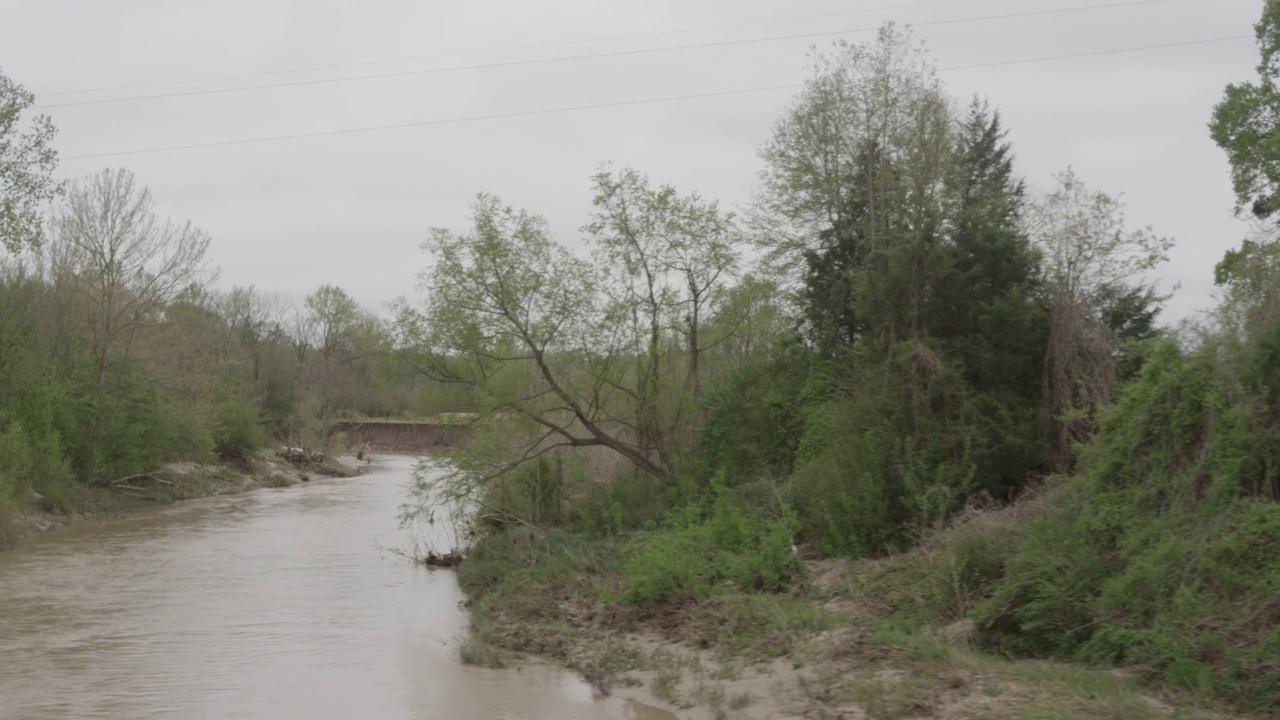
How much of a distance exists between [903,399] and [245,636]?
475 inches

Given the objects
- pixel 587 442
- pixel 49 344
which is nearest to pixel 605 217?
pixel 587 442

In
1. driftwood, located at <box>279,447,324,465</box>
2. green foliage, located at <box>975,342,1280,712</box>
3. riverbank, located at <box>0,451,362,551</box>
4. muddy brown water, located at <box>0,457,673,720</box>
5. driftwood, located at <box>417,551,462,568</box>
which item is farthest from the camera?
driftwood, located at <box>279,447,324,465</box>

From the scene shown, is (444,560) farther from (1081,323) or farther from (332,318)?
(332,318)

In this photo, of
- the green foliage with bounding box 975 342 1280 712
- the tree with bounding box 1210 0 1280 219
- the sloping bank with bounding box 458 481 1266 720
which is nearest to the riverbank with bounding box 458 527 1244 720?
the sloping bank with bounding box 458 481 1266 720

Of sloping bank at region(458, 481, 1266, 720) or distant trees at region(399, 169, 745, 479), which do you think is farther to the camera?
distant trees at region(399, 169, 745, 479)

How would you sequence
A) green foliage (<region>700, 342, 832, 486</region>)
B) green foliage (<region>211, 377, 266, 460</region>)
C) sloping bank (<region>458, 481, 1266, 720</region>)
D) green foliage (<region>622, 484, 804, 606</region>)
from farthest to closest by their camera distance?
green foliage (<region>211, 377, 266, 460</region>) → green foliage (<region>700, 342, 832, 486</region>) → green foliage (<region>622, 484, 804, 606</region>) → sloping bank (<region>458, 481, 1266, 720</region>)

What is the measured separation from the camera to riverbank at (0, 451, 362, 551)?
108ft

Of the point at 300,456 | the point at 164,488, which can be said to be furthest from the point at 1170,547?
the point at 300,456

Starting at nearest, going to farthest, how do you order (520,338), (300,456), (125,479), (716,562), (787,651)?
(787,651) → (716,562) → (520,338) → (125,479) → (300,456)

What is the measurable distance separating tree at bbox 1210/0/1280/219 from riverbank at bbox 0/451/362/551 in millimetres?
33360

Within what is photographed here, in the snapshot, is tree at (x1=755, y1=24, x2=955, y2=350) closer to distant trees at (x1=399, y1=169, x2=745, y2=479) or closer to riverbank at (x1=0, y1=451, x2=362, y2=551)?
distant trees at (x1=399, y1=169, x2=745, y2=479)

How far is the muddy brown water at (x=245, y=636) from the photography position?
1277 cm

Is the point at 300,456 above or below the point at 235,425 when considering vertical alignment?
below

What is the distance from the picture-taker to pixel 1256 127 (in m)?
26.0
